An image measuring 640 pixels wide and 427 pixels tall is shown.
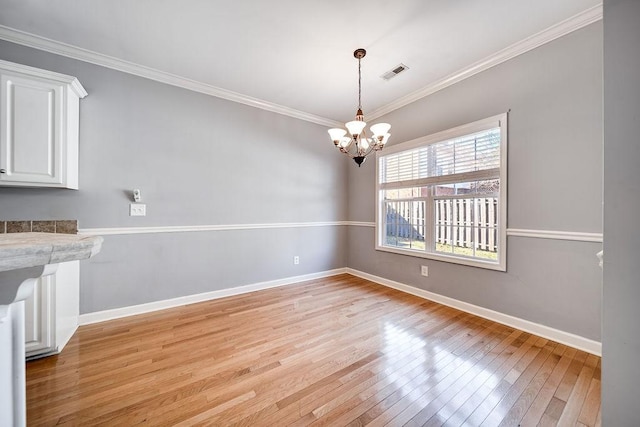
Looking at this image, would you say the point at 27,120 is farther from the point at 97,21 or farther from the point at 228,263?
the point at 228,263

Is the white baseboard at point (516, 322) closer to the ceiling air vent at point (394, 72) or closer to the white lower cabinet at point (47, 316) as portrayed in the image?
the ceiling air vent at point (394, 72)

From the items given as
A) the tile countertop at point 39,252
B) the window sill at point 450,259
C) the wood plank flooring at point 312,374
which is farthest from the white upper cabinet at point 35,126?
the window sill at point 450,259

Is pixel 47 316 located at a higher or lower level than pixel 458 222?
lower

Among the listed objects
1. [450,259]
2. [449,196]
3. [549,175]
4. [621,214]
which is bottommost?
[450,259]

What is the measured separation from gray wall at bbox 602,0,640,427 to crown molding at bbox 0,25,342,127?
327 cm

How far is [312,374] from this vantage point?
67.2 inches

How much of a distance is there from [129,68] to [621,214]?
3940mm

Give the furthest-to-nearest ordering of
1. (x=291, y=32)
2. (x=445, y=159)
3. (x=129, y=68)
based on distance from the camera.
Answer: (x=445, y=159) < (x=129, y=68) < (x=291, y=32)

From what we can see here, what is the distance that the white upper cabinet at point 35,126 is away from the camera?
1893 millimetres

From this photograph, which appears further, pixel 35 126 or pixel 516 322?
pixel 516 322

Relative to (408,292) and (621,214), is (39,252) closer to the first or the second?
(621,214)

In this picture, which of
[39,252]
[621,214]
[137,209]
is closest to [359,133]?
[621,214]

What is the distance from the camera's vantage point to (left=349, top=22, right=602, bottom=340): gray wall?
77.0 inches

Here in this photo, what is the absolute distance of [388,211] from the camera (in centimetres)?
379
